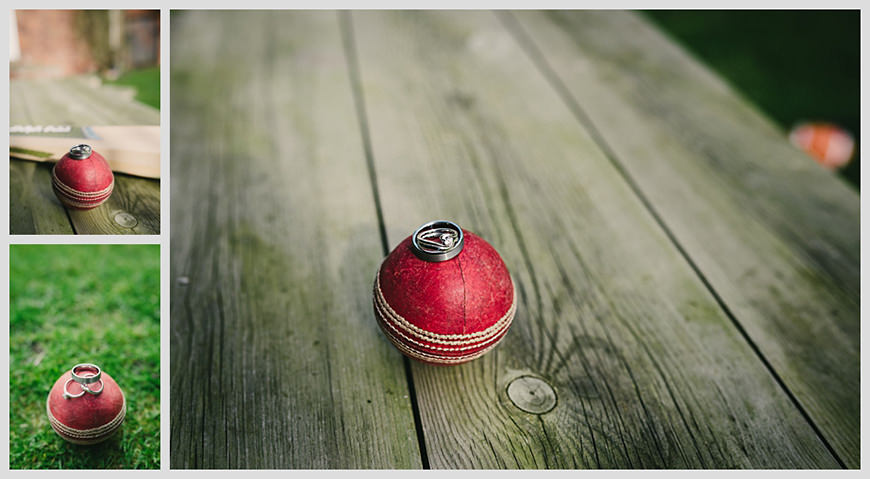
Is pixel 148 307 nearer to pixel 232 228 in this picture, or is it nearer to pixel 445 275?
pixel 232 228

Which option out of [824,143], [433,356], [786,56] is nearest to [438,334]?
[433,356]

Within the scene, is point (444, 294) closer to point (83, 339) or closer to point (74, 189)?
point (74, 189)

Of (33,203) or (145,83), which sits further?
(145,83)

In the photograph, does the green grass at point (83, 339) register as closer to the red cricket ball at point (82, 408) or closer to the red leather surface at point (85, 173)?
the red cricket ball at point (82, 408)

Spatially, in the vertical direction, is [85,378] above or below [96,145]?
below

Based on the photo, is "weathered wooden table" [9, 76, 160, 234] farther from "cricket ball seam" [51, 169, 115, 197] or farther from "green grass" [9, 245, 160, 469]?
"green grass" [9, 245, 160, 469]

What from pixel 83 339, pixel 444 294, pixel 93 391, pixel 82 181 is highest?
pixel 82 181

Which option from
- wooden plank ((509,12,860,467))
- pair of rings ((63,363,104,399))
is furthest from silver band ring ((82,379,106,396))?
wooden plank ((509,12,860,467))

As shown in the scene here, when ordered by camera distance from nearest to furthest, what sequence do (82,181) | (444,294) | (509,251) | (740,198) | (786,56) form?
(82,181) → (444,294) → (509,251) → (740,198) → (786,56)

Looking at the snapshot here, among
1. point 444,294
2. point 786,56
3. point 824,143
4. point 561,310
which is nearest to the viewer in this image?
point 444,294
